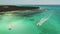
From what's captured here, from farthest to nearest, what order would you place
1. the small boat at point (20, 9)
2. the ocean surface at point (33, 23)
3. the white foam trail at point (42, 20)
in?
the small boat at point (20, 9) < the white foam trail at point (42, 20) < the ocean surface at point (33, 23)

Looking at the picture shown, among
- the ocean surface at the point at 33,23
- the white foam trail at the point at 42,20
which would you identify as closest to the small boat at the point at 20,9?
the ocean surface at the point at 33,23

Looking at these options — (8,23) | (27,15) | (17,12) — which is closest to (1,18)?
(8,23)

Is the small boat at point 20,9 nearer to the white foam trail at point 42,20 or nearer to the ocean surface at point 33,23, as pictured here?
the ocean surface at point 33,23

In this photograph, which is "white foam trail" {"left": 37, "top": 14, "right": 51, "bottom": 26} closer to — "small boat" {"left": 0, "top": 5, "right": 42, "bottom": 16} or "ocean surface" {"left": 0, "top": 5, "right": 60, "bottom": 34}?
"ocean surface" {"left": 0, "top": 5, "right": 60, "bottom": 34}

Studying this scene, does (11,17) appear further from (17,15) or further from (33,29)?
(33,29)

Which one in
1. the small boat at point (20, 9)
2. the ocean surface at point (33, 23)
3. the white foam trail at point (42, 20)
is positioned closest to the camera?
the ocean surface at point (33, 23)

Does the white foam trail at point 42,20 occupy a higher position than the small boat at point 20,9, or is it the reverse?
the small boat at point 20,9

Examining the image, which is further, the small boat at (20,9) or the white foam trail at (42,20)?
the small boat at (20,9)

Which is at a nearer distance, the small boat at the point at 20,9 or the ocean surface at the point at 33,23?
the ocean surface at the point at 33,23

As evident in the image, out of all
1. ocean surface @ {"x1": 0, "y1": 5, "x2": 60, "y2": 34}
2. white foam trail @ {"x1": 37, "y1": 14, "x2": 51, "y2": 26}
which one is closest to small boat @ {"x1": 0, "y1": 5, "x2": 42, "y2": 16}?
ocean surface @ {"x1": 0, "y1": 5, "x2": 60, "y2": 34}
